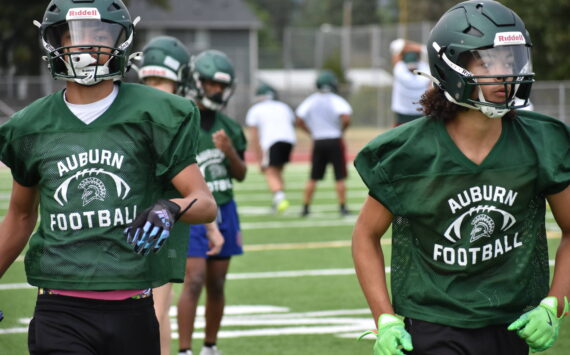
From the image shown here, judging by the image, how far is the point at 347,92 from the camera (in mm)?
37188

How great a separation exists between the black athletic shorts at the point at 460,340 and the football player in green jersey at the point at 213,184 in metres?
2.93

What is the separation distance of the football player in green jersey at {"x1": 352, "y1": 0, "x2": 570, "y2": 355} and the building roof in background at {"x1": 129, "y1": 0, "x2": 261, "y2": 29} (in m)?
46.0

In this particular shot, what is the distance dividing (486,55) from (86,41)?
4.91ft

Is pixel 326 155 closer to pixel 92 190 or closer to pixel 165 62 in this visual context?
pixel 165 62

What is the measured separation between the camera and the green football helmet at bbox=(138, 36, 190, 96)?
6.45 metres

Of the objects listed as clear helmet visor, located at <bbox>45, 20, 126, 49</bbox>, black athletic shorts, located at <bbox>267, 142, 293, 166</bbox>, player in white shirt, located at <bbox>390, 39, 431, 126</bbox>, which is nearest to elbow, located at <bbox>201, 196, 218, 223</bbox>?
clear helmet visor, located at <bbox>45, 20, 126, 49</bbox>

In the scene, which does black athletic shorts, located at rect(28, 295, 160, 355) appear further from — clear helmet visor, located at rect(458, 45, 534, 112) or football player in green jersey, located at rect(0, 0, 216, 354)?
clear helmet visor, located at rect(458, 45, 534, 112)

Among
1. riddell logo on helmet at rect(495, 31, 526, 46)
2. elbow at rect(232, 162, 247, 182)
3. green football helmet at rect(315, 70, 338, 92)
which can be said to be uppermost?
riddell logo on helmet at rect(495, 31, 526, 46)

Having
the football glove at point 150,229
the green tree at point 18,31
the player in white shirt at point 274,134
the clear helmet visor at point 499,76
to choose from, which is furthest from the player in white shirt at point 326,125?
the green tree at point 18,31

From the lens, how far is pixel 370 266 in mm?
3980

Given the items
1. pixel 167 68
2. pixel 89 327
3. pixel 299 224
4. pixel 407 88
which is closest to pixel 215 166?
pixel 167 68

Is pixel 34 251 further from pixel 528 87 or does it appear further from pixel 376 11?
pixel 376 11

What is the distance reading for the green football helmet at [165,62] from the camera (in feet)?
21.2

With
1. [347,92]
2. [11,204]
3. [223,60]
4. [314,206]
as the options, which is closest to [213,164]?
[223,60]
